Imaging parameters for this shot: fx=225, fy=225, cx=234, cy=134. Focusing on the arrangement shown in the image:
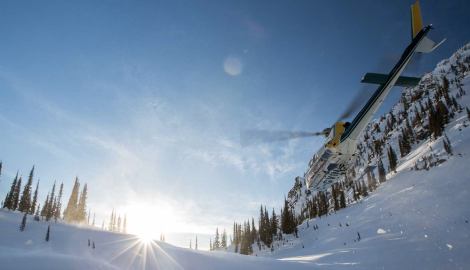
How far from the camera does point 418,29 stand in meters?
15.6

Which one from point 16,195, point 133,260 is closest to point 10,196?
point 16,195

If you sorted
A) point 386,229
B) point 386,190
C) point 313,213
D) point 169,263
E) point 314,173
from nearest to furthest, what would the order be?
point 169,263, point 314,173, point 386,229, point 386,190, point 313,213

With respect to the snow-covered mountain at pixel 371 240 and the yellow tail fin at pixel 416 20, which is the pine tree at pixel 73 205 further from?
the yellow tail fin at pixel 416 20

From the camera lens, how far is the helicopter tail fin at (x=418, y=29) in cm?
1519

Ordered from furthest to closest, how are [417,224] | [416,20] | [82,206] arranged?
1. [82,206]
2. [417,224]
3. [416,20]

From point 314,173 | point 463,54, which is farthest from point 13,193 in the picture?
point 463,54

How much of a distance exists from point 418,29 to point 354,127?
776 centimetres

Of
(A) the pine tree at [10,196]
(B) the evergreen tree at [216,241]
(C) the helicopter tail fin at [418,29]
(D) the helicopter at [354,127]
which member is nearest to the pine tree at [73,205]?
(A) the pine tree at [10,196]

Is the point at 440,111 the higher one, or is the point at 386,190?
the point at 440,111

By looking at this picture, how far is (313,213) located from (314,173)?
66.5 m

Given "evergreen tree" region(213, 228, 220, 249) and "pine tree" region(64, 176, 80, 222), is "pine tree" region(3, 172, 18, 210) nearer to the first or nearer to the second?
"pine tree" region(64, 176, 80, 222)

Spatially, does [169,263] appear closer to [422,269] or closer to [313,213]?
[422,269]

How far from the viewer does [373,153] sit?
109688 millimetres

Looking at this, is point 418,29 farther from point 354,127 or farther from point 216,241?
point 216,241
